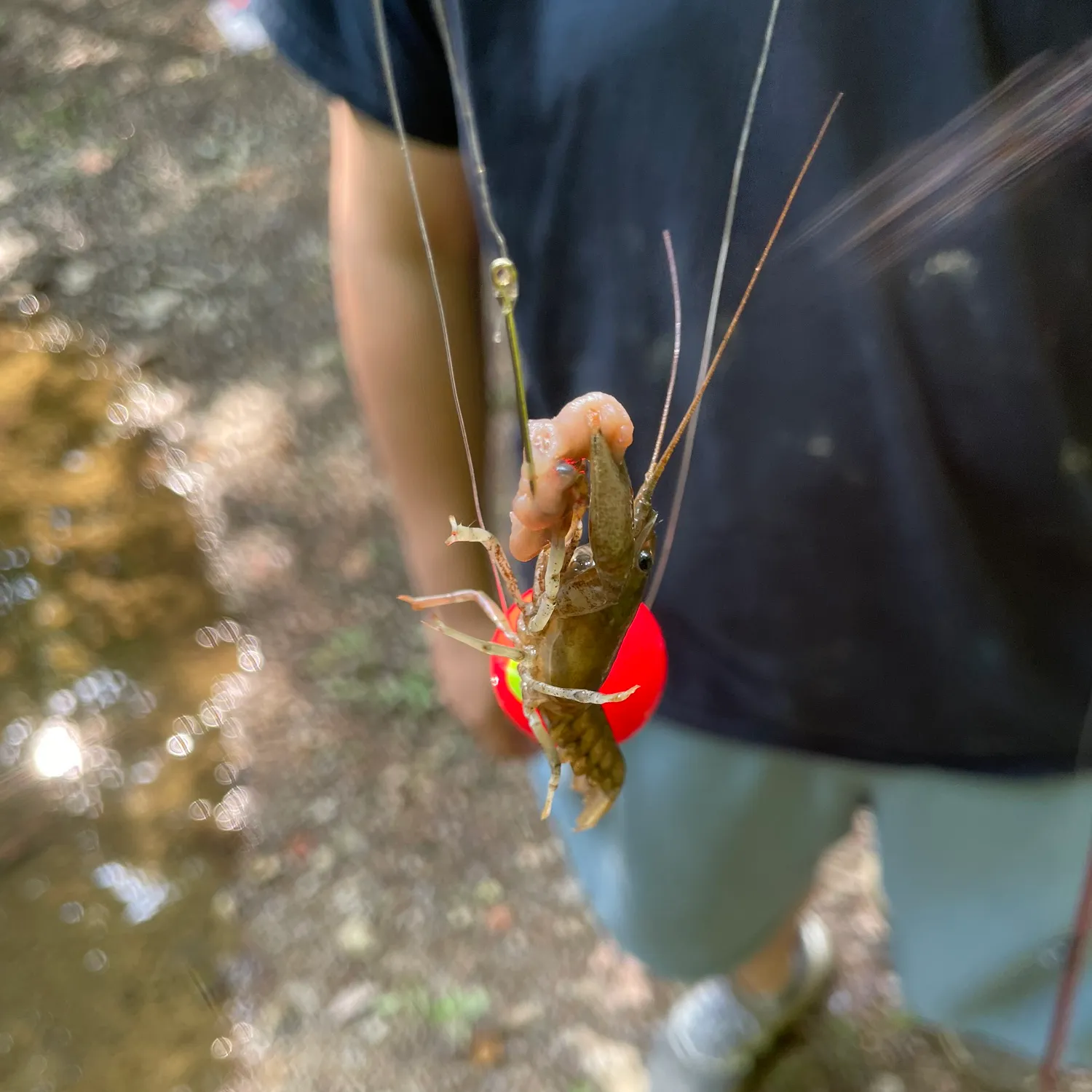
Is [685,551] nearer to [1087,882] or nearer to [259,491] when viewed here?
[1087,882]

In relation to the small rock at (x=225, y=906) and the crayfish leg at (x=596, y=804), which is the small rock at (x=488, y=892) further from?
the crayfish leg at (x=596, y=804)

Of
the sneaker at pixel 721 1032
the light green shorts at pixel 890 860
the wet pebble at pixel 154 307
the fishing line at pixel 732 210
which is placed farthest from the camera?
the wet pebble at pixel 154 307

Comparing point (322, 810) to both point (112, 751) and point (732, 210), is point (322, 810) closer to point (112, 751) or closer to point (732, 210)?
point (112, 751)

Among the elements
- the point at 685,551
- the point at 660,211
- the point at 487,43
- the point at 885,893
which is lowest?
the point at 885,893

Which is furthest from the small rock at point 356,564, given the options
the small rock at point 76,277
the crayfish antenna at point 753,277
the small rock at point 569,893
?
the crayfish antenna at point 753,277

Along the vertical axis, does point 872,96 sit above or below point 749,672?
above

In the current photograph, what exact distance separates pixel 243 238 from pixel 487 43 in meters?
2.98

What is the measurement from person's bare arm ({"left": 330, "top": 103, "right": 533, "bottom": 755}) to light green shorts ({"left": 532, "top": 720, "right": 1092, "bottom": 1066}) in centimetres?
26

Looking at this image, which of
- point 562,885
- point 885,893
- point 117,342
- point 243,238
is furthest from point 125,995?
point 243,238

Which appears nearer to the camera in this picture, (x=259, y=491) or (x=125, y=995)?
(x=125, y=995)

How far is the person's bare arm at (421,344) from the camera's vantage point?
979 mm

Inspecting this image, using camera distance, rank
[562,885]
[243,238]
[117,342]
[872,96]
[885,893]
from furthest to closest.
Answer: [243,238] < [117,342] < [562,885] < [885,893] < [872,96]

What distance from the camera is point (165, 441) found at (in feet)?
9.45

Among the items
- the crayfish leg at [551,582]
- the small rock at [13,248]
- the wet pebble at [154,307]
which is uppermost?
the crayfish leg at [551,582]
